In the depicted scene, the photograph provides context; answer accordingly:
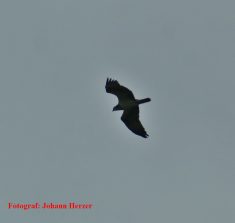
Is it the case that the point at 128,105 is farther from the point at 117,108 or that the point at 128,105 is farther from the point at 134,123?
the point at 134,123

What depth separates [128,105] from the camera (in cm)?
5469

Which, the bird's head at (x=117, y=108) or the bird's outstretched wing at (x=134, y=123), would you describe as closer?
the bird's head at (x=117, y=108)

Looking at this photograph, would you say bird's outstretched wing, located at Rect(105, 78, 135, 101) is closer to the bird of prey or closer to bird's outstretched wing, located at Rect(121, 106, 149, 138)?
the bird of prey

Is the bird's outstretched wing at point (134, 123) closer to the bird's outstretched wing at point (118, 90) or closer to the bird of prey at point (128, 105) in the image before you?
the bird of prey at point (128, 105)

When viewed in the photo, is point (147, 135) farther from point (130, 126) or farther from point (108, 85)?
point (108, 85)

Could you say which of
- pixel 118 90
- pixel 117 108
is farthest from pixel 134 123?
pixel 118 90

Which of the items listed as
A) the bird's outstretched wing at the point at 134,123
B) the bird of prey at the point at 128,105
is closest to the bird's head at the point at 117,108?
the bird of prey at the point at 128,105

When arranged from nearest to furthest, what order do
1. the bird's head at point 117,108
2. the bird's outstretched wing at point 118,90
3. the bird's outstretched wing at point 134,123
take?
the bird's outstretched wing at point 118,90
the bird's head at point 117,108
the bird's outstretched wing at point 134,123

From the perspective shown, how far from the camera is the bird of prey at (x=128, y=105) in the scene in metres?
53.8

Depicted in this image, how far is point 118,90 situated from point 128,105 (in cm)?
147

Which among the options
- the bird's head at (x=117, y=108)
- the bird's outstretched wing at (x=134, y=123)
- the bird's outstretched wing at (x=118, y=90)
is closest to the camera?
the bird's outstretched wing at (x=118, y=90)

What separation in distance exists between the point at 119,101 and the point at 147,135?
3.52 meters

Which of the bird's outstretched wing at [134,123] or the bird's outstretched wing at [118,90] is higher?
the bird's outstretched wing at [118,90]

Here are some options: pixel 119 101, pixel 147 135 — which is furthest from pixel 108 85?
pixel 147 135
